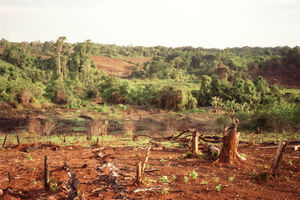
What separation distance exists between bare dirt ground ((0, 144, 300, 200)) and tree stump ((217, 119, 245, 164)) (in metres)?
0.28

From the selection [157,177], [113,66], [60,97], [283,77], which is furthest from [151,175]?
[113,66]

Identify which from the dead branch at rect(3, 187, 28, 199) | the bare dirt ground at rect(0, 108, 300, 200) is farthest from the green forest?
the dead branch at rect(3, 187, 28, 199)

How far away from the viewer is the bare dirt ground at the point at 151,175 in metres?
5.39

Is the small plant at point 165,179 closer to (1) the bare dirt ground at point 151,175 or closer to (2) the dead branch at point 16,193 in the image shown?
(1) the bare dirt ground at point 151,175

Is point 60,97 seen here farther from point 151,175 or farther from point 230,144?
point 230,144

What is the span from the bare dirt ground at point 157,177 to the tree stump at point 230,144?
0.91ft

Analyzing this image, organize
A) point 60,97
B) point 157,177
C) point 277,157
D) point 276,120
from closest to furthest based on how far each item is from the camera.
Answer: point 277,157, point 157,177, point 276,120, point 60,97

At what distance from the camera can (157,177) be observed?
6598 millimetres

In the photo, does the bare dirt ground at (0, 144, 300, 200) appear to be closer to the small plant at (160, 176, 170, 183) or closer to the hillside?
the small plant at (160, 176, 170, 183)

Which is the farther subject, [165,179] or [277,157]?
[165,179]

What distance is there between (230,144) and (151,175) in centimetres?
267

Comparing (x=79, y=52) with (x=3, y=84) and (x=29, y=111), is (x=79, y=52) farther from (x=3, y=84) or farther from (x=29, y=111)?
(x=29, y=111)

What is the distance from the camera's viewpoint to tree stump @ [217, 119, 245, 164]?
732 cm

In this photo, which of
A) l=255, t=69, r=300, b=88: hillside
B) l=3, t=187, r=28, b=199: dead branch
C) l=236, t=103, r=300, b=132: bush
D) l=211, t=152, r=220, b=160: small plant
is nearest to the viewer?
l=3, t=187, r=28, b=199: dead branch
